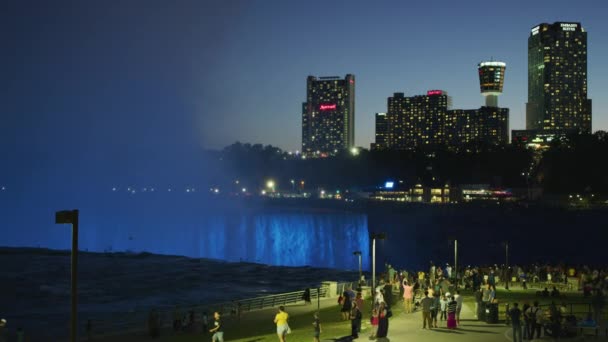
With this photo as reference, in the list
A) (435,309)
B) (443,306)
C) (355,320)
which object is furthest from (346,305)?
(355,320)

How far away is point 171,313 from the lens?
33.8 meters

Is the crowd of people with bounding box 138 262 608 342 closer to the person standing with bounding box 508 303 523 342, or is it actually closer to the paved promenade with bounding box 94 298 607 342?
the person standing with bounding box 508 303 523 342

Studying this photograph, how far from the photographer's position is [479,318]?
69.7 feet

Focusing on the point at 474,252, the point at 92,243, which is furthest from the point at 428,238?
the point at 92,243

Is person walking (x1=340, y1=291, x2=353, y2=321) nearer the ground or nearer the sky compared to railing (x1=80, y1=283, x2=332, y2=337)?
nearer the sky

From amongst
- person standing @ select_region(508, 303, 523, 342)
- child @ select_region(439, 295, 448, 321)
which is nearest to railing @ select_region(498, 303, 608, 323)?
child @ select_region(439, 295, 448, 321)

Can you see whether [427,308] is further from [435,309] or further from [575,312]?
[575,312]

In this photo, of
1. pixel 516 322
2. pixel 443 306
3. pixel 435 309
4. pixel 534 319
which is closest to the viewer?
pixel 516 322

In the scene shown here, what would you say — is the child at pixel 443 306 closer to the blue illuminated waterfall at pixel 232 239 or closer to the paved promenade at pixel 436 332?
the paved promenade at pixel 436 332

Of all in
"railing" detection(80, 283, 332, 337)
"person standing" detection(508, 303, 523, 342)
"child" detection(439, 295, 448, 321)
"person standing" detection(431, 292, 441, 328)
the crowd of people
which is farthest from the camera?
"railing" detection(80, 283, 332, 337)

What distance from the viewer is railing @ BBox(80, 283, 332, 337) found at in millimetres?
29812

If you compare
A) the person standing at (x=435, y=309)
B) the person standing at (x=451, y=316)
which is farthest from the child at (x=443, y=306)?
the person standing at (x=451, y=316)

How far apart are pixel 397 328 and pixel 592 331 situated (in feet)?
18.2

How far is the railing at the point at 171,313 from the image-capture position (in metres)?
29.8
